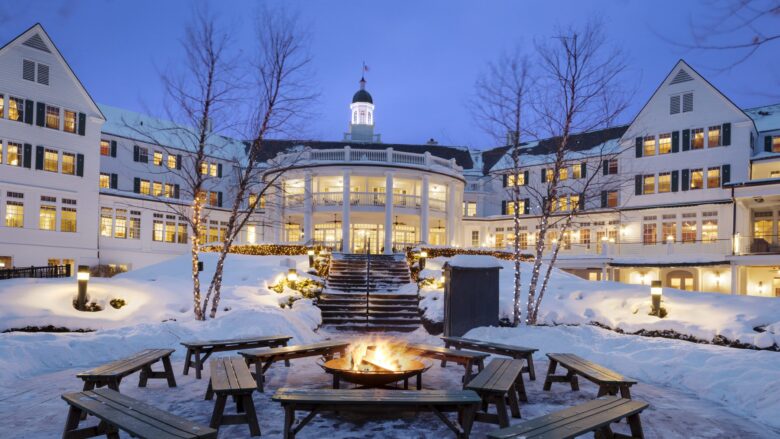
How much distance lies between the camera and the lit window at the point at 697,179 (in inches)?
1216

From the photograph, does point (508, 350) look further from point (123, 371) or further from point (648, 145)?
point (648, 145)

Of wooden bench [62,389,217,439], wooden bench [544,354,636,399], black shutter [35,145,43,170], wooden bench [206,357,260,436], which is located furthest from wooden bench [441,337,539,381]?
black shutter [35,145,43,170]

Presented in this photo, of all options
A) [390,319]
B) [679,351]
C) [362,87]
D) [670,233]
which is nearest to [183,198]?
[362,87]

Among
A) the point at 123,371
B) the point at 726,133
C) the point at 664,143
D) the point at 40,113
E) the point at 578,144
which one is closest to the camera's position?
the point at 123,371

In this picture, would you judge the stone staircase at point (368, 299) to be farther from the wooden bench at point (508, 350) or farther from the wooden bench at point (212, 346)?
the wooden bench at point (212, 346)

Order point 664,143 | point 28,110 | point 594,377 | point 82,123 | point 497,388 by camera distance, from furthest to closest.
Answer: point 664,143 → point 82,123 → point 28,110 → point 594,377 → point 497,388

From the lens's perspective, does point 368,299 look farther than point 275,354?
Yes

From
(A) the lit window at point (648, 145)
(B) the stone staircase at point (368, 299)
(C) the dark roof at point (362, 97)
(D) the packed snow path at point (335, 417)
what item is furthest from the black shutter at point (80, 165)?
(A) the lit window at point (648, 145)

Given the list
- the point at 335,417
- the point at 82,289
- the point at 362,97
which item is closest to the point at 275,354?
the point at 335,417

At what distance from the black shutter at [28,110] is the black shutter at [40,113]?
256 millimetres

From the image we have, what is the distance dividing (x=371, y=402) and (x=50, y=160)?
2872cm

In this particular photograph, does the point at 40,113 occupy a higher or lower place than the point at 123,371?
higher

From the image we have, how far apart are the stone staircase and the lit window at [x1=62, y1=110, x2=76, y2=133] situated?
16131 millimetres

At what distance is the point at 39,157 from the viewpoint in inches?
1084
